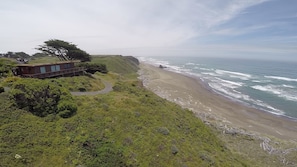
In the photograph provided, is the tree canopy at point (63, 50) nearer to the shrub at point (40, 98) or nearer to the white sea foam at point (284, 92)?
the shrub at point (40, 98)

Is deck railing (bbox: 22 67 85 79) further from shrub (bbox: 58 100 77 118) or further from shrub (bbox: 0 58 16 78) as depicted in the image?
shrub (bbox: 58 100 77 118)

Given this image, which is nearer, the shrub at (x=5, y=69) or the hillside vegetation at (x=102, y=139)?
the hillside vegetation at (x=102, y=139)

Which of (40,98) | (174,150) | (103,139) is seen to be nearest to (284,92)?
(174,150)

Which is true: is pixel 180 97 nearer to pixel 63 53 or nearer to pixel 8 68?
pixel 63 53

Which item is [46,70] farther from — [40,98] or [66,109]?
[66,109]

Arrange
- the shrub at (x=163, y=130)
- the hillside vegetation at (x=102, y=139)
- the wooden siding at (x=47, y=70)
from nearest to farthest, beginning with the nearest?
the hillside vegetation at (x=102, y=139) → the shrub at (x=163, y=130) → the wooden siding at (x=47, y=70)

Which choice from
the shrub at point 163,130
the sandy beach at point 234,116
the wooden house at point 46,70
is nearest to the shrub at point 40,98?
the wooden house at point 46,70

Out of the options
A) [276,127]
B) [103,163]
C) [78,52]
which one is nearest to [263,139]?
[276,127]
